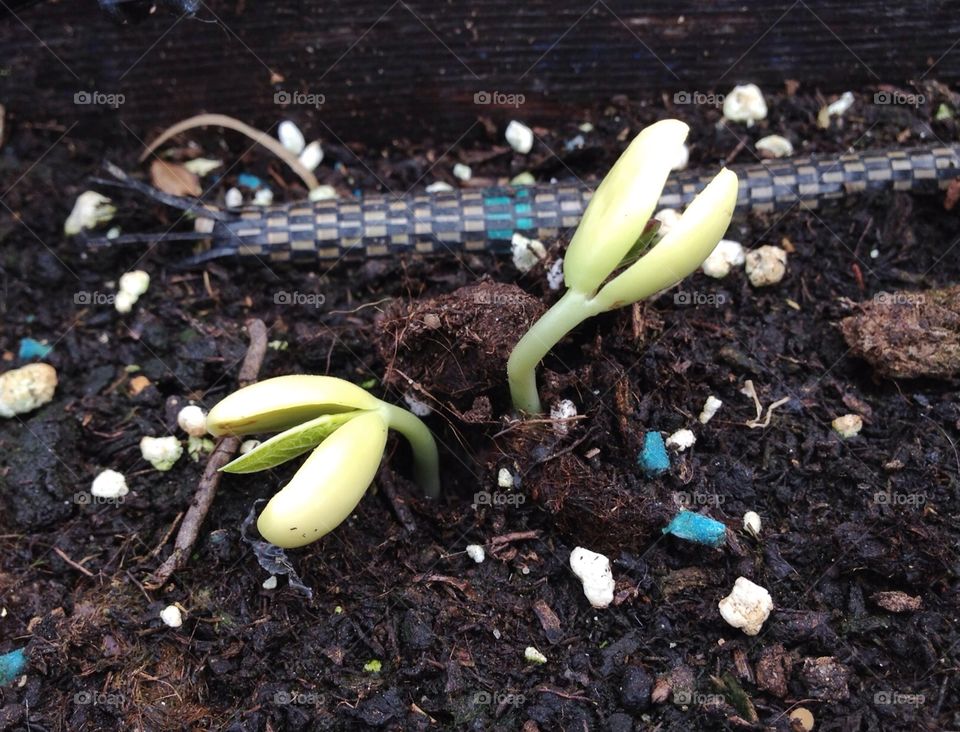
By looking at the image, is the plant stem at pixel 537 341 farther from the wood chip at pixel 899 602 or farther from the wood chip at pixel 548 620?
the wood chip at pixel 899 602

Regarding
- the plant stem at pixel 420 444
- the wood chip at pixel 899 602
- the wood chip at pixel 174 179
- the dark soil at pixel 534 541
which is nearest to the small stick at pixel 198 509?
the dark soil at pixel 534 541

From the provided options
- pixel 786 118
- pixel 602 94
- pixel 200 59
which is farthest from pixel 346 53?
pixel 786 118

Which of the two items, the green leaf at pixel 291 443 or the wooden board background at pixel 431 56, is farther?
the wooden board background at pixel 431 56

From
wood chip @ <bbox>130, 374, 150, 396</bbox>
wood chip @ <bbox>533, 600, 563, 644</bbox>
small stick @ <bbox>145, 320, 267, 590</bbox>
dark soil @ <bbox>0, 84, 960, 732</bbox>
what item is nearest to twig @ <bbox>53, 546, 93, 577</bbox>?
dark soil @ <bbox>0, 84, 960, 732</bbox>

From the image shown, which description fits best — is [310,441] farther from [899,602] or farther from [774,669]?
[899,602]

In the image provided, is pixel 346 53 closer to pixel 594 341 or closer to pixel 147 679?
pixel 594 341
